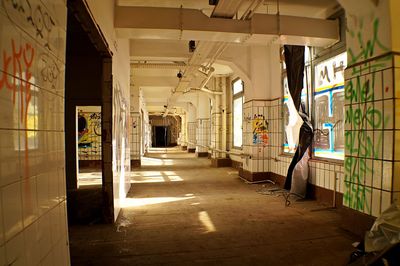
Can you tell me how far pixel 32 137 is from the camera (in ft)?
3.92

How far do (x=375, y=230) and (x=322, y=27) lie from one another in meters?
3.07

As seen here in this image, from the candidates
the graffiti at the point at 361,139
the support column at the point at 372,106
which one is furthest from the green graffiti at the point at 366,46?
the graffiti at the point at 361,139

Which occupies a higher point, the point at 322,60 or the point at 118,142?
the point at 322,60

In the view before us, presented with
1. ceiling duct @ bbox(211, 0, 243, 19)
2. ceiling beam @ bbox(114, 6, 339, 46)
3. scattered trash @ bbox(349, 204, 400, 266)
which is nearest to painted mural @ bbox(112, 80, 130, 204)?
ceiling beam @ bbox(114, 6, 339, 46)

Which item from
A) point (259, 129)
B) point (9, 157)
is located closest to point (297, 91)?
point (259, 129)

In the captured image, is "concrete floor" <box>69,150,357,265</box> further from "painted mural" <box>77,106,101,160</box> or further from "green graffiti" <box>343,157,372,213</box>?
"painted mural" <box>77,106,101,160</box>

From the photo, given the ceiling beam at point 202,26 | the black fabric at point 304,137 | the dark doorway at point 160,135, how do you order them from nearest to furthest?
the ceiling beam at point 202,26, the black fabric at point 304,137, the dark doorway at point 160,135

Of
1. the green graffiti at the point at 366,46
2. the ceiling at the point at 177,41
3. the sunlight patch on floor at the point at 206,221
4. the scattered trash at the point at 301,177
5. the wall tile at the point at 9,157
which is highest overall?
the ceiling at the point at 177,41

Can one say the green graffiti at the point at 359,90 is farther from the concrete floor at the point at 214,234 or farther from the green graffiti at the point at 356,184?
the concrete floor at the point at 214,234

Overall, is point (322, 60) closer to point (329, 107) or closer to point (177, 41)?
point (329, 107)

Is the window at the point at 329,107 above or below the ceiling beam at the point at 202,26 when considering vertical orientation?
below

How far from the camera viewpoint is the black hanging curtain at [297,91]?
4840 mm

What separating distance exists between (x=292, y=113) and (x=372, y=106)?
2.57 m

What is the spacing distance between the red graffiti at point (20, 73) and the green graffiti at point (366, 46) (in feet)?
9.86
